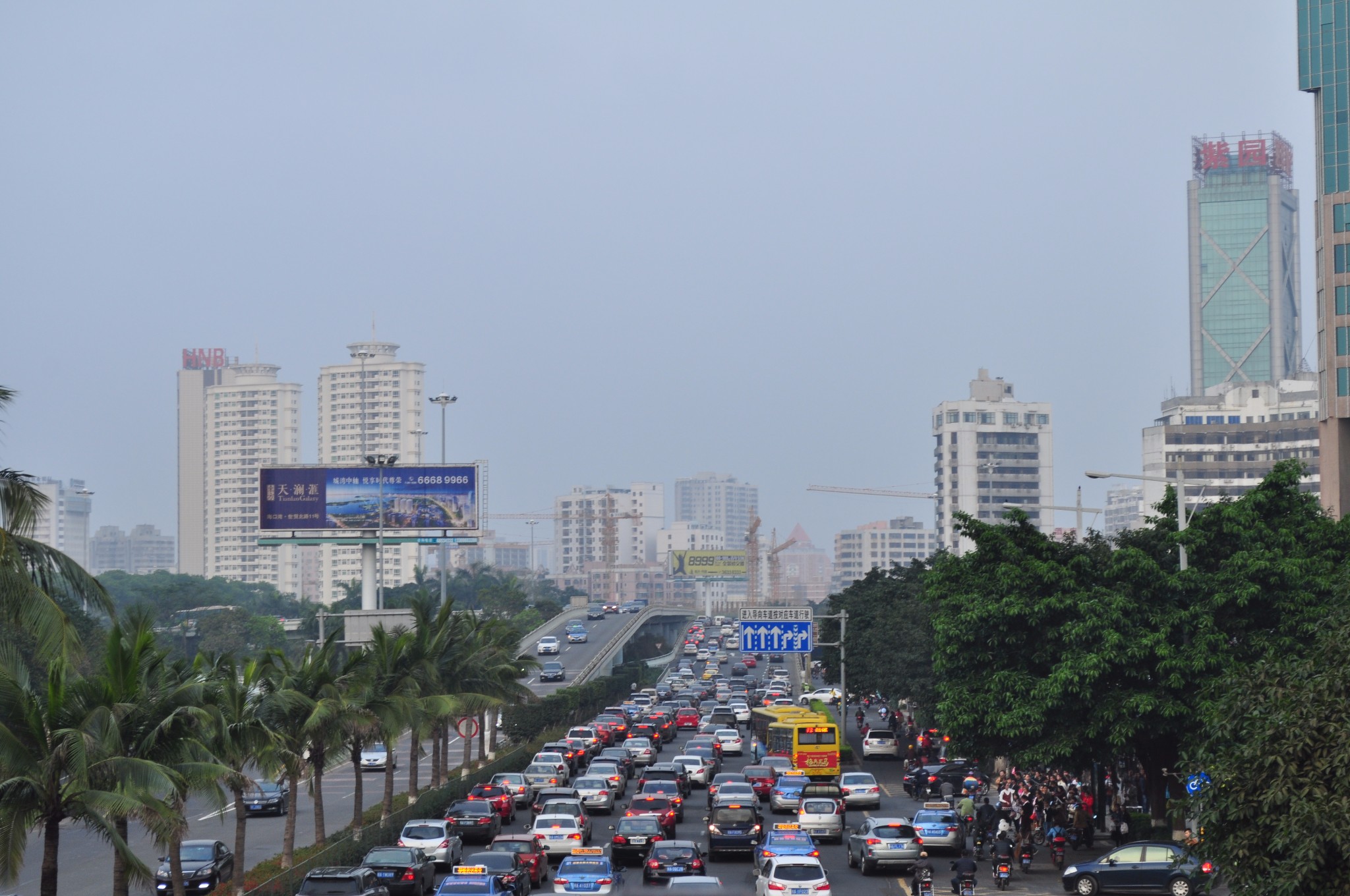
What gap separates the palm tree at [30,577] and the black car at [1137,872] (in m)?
20.2

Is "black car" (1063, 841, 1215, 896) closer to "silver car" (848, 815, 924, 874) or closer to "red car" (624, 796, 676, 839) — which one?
"silver car" (848, 815, 924, 874)

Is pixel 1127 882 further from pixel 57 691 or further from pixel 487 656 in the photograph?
pixel 487 656

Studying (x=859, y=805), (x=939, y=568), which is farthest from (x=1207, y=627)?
(x=859, y=805)

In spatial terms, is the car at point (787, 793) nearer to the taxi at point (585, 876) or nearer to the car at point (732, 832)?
the car at point (732, 832)

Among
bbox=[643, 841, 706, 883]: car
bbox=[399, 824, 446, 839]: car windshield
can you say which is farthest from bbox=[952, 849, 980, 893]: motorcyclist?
bbox=[399, 824, 446, 839]: car windshield

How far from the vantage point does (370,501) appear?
298ft

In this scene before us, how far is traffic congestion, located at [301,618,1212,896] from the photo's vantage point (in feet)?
101

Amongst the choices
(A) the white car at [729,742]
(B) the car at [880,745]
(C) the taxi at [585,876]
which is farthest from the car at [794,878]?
(A) the white car at [729,742]

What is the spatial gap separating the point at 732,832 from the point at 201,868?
12.4 metres

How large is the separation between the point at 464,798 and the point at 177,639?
105328mm

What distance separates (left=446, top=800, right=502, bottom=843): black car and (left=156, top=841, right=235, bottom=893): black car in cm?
615

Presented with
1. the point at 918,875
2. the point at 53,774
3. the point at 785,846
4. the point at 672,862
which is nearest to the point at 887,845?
the point at 785,846

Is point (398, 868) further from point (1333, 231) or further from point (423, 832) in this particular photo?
point (1333, 231)

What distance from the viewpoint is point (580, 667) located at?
11725 centimetres
